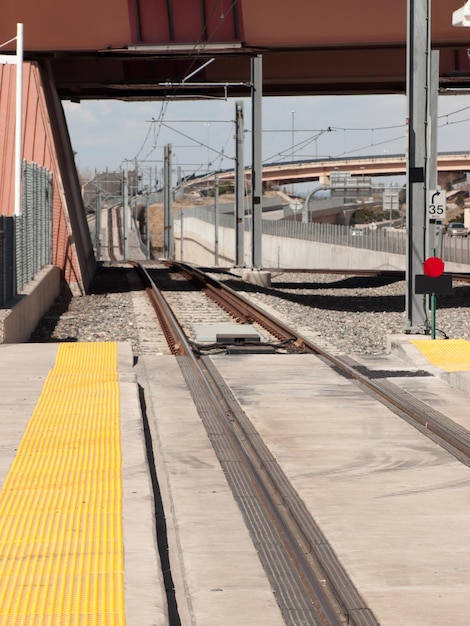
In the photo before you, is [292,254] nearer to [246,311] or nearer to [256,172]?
[256,172]

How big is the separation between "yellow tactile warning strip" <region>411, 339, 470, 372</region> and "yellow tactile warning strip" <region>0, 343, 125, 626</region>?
5.03 metres

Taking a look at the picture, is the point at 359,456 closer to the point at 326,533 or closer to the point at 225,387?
the point at 326,533

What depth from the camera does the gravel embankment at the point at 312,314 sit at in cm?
2125

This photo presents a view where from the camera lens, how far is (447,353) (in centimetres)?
1622

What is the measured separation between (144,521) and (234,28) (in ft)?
80.8

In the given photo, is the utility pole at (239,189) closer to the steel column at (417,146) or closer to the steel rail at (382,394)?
the steel rail at (382,394)

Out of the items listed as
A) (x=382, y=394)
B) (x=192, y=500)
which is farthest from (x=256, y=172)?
(x=192, y=500)

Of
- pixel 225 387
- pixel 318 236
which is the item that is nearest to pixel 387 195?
pixel 318 236

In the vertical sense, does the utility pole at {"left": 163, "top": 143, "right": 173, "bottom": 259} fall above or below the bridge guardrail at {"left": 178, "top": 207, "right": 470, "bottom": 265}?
above

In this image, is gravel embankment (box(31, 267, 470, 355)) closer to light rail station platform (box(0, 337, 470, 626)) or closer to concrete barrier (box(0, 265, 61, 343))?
concrete barrier (box(0, 265, 61, 343))

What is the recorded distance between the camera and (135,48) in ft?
98.8

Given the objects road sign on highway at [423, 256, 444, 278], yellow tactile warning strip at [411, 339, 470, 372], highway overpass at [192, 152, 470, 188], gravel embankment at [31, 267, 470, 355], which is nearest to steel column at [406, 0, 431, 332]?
gravel embankment at [31, 267, 470, 355]

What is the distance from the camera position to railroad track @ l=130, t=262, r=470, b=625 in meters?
6.20

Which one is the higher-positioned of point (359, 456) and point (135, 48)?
point (135, 48)
